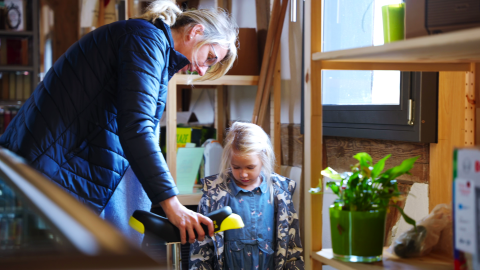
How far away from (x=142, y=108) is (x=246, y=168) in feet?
2.77

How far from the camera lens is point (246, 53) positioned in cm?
236

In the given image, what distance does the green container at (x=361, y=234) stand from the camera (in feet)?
2.51

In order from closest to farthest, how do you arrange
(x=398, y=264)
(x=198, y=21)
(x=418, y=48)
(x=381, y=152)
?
(x=418, y=48)
(x=398, y=264)
(x=198, y=21)
(x=381, y=152)

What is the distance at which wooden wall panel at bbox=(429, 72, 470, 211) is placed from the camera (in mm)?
1227

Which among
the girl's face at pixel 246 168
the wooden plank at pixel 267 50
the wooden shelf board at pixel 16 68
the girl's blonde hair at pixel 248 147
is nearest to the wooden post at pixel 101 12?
the wooden plank at pixel 267 50

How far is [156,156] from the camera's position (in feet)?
3.53

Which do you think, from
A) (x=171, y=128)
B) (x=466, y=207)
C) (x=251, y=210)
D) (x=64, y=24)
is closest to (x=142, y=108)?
(x=466, y=207)

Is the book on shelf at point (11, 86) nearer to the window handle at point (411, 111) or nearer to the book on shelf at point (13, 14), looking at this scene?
the book on shelf at point (13, 14)

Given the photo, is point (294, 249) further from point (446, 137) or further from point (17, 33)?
point (17, 33)

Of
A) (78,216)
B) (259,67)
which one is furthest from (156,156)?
(259,67)

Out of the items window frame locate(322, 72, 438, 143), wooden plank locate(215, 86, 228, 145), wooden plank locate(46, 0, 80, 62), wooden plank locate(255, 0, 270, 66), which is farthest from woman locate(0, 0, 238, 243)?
wooden plank locate(46, 0, 80, 62)

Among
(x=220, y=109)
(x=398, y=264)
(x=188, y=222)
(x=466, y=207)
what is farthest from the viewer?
(x=220, y=109)

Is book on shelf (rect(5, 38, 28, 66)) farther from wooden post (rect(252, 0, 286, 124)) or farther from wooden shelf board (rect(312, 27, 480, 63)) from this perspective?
wooden shelf board (rect(312, 27, 480, 63))

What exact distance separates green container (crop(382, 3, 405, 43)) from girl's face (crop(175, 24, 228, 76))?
2.33ft
